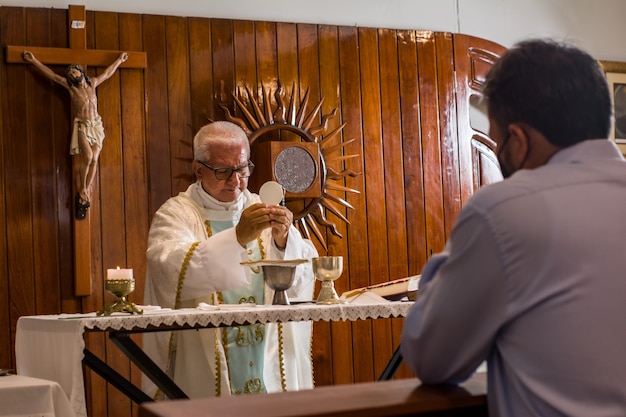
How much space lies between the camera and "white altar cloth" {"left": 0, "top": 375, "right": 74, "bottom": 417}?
3.38 meters

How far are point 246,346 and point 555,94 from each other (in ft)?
8.82

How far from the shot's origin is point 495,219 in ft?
5.46

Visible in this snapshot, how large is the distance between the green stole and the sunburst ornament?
190cm

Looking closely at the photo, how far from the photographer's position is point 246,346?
13.9 feet

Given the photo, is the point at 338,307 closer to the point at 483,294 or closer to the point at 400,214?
the point at 483,294

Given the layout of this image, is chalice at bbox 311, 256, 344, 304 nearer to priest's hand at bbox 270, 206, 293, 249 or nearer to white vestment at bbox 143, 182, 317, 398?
priest's hand at bbox 270, 206, 293, 249

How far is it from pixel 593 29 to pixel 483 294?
251 inches

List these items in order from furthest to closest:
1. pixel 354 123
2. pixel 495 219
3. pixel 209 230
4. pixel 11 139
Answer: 1. pixel 354 123
2. pixel 11 139
3. pixel 209 230
4. pixel 495 219

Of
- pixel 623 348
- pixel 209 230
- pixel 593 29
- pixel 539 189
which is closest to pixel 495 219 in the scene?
pixel 539 189

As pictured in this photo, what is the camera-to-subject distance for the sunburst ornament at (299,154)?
6.17 metres

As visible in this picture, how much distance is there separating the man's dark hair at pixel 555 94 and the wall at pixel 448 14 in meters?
4.53

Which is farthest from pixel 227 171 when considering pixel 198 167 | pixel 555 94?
pixel 555 94

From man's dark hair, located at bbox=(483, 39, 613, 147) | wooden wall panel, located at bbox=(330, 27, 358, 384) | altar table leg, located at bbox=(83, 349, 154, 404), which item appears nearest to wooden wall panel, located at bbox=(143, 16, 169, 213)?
wooden wall panel, located at bbox=(330, 27, 358, 384)

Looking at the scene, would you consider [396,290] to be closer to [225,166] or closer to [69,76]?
[225,166]
